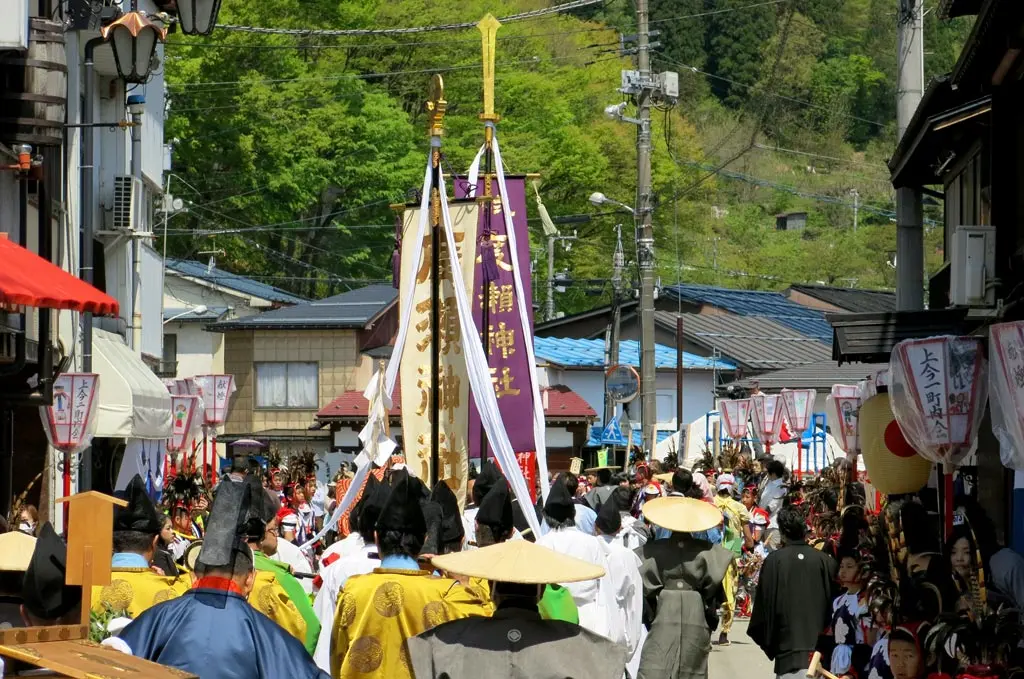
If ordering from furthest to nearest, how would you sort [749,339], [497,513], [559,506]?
[749,339] → [559,506] → [497,513]

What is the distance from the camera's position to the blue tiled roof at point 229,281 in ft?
152

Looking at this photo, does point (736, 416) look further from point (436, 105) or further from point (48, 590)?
point (48, 590)

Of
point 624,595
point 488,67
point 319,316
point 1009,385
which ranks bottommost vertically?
point 624,595

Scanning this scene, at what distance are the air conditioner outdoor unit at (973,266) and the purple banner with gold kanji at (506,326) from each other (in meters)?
4.35

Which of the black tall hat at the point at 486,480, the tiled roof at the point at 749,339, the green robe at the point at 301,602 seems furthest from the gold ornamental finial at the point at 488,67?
the tiled roof at the point at 749,339

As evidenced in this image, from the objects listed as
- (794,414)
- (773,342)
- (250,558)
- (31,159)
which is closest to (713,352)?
(773,342)

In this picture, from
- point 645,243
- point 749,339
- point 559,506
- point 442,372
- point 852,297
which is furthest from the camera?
point 852,297

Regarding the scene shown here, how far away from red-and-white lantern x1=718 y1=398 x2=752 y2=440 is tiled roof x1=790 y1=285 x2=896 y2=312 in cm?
2437

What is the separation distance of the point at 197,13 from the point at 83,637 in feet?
31.6

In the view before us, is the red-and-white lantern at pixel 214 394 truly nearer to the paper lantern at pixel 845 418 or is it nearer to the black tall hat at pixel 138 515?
the paper lantern at pixel 845 418

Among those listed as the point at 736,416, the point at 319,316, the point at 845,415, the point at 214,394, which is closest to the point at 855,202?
the point at 319,316

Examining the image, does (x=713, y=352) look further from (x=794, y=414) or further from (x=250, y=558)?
(x=250, y=558)

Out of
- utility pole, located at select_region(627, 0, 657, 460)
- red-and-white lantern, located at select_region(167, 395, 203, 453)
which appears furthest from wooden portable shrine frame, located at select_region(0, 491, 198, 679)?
utility pole, located at select_region(627, 0, 657, 460)

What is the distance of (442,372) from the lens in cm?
1572
